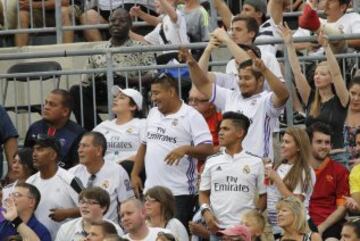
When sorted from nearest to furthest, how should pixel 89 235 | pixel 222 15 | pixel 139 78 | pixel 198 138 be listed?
pixel 89 235 → pixel 198 138 → pixel 139 78 → pixel 222 15

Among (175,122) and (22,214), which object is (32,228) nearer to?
(22,214)

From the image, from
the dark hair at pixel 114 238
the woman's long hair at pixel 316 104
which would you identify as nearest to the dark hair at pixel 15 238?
the dark hair at pixel 114 238

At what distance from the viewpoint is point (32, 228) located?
832 inches

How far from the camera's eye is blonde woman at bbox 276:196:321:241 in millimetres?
19422

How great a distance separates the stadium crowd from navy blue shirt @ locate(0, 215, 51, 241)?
0.05 feet

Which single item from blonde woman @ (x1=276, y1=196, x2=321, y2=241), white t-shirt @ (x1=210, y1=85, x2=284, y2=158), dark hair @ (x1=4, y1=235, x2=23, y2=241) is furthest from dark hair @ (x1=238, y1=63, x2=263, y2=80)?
dark hair @ (x1=4, y1=235, x2=23, y2=241)

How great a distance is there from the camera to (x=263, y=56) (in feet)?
71.3

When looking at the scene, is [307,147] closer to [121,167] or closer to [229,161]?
[229,161]

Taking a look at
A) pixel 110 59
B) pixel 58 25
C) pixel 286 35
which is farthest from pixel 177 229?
pixel 58 25

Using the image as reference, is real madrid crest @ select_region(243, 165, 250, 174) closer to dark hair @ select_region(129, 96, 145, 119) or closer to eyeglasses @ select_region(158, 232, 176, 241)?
eyeglasses @ select_region(158, 232, 176, 241)

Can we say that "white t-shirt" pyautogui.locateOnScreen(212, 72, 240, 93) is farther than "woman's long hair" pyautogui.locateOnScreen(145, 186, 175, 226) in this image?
Yes

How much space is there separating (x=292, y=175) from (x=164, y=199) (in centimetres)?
128

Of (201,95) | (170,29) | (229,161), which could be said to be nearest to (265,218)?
(229,161)

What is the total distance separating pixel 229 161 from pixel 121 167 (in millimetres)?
1543
